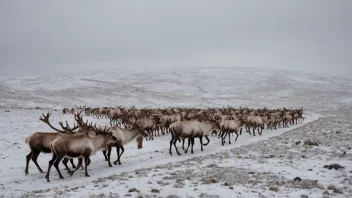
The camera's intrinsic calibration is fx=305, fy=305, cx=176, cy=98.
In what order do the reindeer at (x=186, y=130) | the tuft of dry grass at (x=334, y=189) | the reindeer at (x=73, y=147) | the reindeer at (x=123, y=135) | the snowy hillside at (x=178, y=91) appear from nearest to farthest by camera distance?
the tuft of dry grass at (x=334, y=189) → the reindeer at (x=73, y=147) → the reindeer at (x=123, y=135) → the reindeer at (x=186, y=130) → the snowy hillside at (x=178, y=91)

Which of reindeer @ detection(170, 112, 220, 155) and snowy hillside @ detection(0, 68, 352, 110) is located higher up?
reindeer @ detection(170, 112, 220, 155)

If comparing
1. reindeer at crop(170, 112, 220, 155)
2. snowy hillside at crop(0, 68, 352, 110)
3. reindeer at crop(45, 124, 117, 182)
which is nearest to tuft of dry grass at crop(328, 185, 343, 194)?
reindeer at crop(170, 112, 220, 155)

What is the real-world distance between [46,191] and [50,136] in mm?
2589

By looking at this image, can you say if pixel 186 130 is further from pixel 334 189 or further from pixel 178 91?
pixel 178 91

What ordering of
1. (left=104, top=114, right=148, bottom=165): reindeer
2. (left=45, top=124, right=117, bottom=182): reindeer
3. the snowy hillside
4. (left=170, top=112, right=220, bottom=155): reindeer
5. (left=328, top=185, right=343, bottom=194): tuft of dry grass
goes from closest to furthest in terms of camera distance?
(left=328, top=185, right=343, bottom=194): tuft of dry grass → (left=45, top=124, right=117, bottom=182): reindeer → (left=104, top=114, right=148, bottom=165): reindeer → (left=170, top=112, right=220, bottom=155): reindeer → the snowy hillside

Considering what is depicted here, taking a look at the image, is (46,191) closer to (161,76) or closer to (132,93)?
(132,93)

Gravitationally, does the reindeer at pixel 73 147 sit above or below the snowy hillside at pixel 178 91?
above

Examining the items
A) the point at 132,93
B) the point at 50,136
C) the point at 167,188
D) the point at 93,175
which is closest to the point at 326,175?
the point at 167,188

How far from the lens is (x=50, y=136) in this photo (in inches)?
405

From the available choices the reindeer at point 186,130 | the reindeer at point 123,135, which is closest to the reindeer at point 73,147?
→ the reindeer at point 123,135

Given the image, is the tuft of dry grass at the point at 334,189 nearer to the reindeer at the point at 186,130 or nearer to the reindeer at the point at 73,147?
the reindeer at the point at 186,130

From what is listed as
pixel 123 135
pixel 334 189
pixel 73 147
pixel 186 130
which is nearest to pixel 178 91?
pixel 186 130

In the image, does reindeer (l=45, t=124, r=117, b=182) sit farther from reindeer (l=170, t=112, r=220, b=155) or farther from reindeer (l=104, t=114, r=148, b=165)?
reindeer (l=170, t=112, r=220, b=155)

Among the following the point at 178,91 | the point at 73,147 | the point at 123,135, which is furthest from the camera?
the point at 178,91
